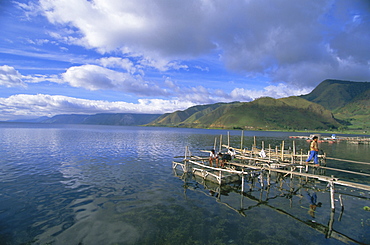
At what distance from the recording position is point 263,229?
12.8 meters

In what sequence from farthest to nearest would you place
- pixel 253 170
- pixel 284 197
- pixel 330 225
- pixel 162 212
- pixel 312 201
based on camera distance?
pixel 253 170 → pixel 284 197 → pixel 312 201 → pixel 162 212 → pixel 330 225

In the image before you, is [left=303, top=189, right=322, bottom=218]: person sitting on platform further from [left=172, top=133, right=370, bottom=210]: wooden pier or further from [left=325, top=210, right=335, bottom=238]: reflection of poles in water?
[left=172, top=133, right=370, bottom=210]: wooden pier

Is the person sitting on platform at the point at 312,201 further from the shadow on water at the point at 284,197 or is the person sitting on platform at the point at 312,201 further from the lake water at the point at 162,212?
the lake water at the point at 162,212

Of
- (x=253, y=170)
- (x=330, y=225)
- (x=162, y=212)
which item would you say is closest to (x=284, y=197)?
(x=330, y=225)

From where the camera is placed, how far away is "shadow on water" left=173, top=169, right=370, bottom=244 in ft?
43.6

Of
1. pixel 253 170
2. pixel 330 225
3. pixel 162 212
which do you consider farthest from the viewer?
pixel 253 170

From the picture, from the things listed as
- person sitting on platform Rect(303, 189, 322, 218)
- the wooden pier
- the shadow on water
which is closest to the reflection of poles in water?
the shadow on water

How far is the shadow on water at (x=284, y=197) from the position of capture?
13281mm

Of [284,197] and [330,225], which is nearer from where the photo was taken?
[330,225]

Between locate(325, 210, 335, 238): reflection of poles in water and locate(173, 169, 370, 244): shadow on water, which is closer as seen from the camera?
locate(325, 210, 335, 238): reflection of poles in water

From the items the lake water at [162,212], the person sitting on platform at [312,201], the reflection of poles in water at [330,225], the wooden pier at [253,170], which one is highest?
the wooden pier at [253,170]

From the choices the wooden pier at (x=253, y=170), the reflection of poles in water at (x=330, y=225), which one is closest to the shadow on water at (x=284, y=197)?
the reflection of poles in water at (x=330, y=225)

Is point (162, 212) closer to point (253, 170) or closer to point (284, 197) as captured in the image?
point (284, 197)

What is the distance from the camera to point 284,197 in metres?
19.0
